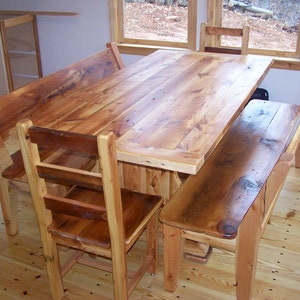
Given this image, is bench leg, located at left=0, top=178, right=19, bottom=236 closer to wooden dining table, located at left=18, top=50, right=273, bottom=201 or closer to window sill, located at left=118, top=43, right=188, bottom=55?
wooden dining table, located at left=18, top=50, right=273, bottom=201

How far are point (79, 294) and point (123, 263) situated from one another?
483 mm

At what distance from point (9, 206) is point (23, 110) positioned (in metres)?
0.53

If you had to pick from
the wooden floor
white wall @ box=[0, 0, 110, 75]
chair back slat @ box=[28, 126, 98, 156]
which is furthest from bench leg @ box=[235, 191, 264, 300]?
white wall @ box=[0, 0, 110, 75]

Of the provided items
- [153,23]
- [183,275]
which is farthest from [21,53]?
[183,275]

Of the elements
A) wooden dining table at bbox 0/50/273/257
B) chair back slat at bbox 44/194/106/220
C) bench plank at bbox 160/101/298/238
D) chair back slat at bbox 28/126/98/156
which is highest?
chair back slat at bbox 28/126/98/156

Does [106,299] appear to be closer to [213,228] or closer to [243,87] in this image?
[213,228]

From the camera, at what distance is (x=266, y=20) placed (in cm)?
341

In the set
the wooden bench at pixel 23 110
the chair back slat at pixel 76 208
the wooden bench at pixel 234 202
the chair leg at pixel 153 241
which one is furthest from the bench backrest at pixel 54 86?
the wooden bench at pixel 234 202

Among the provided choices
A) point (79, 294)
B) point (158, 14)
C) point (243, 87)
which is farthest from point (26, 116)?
point (158, 14)

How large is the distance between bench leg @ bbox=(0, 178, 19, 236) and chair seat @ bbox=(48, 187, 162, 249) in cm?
56

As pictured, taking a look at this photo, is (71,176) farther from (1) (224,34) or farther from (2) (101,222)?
(1) (224,34)

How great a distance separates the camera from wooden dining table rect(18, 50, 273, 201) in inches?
63.4

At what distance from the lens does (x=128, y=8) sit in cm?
386

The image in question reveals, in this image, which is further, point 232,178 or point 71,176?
point 232,178
